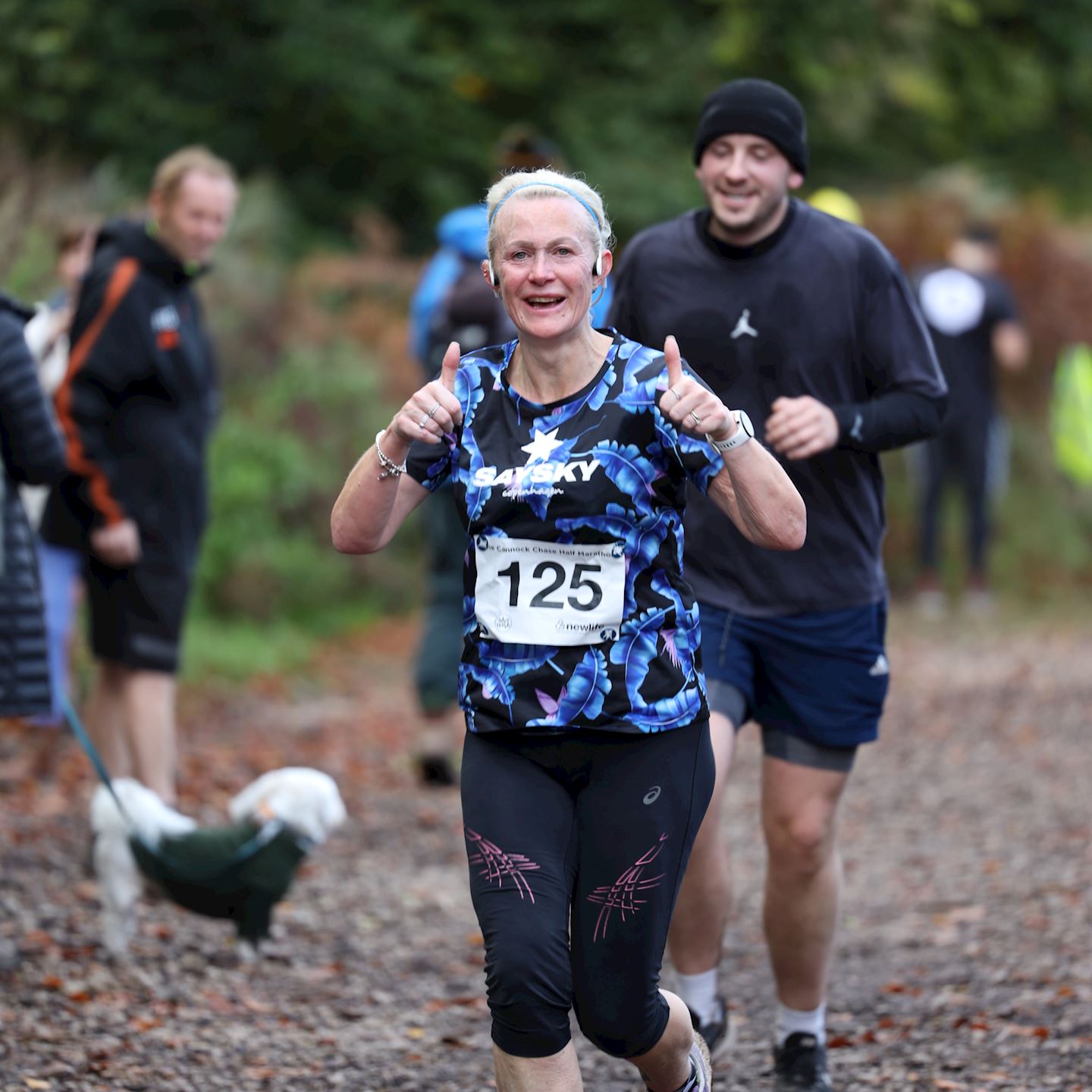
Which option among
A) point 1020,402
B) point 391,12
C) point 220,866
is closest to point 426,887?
point 220,866

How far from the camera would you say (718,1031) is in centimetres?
475

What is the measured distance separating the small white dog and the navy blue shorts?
1.47 meters

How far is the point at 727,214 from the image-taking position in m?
4.49

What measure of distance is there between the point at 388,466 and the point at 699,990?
1808 millimetres

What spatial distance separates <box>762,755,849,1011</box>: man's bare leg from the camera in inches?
176

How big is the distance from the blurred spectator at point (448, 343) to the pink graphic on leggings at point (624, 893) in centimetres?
365

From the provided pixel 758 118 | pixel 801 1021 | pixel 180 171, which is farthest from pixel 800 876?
pixel 180 171

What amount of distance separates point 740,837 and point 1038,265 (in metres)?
10.1

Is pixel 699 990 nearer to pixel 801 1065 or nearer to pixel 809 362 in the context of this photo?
pixel 801 1065

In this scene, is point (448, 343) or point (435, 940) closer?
point (435, 940)

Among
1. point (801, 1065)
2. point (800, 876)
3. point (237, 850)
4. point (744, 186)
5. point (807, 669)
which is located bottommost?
point (801, 1065)

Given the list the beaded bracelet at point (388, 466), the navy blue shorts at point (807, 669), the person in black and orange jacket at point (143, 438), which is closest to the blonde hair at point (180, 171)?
the person in black and orange jacket at point (143, 438)

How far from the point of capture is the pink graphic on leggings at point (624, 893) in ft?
11.5

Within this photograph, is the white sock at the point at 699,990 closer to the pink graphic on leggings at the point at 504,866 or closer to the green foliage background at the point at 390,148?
the pink graphic on leggings at the point at 504,866
